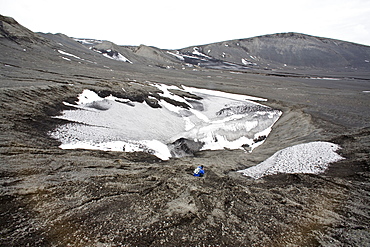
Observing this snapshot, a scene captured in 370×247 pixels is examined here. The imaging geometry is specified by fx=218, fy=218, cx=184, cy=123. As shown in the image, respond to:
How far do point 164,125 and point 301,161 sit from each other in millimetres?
9315

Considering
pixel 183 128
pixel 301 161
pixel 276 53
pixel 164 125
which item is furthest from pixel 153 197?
pixel 276 53

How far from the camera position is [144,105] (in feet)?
56.0

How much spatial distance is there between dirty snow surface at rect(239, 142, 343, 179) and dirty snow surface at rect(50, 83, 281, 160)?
15.3 feet

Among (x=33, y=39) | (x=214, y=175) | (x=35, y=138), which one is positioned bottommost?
(x=214, y=175)

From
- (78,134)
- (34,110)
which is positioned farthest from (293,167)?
(34,110)

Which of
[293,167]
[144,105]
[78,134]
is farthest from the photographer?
[144,105]

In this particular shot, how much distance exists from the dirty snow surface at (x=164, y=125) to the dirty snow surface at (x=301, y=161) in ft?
15.3

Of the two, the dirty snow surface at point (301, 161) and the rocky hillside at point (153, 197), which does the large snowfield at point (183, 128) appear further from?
the rocky hillside at point (153, 197)

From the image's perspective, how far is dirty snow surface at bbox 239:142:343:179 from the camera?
781 centimetres

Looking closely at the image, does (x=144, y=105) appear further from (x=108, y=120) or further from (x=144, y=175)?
(x=144, y=175)

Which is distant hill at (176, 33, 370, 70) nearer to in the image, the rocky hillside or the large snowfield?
the large snowfield

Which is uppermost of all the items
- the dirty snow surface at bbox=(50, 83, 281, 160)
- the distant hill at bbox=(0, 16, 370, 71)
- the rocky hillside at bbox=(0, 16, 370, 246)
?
the distant hill at bbox=(0, 16, 370, 71)

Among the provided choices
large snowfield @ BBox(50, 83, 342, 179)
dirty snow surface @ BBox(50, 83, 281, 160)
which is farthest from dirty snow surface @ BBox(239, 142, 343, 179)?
dirty snow surface @ BBox(50, 83, 281, 160)

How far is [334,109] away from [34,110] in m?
22.3
